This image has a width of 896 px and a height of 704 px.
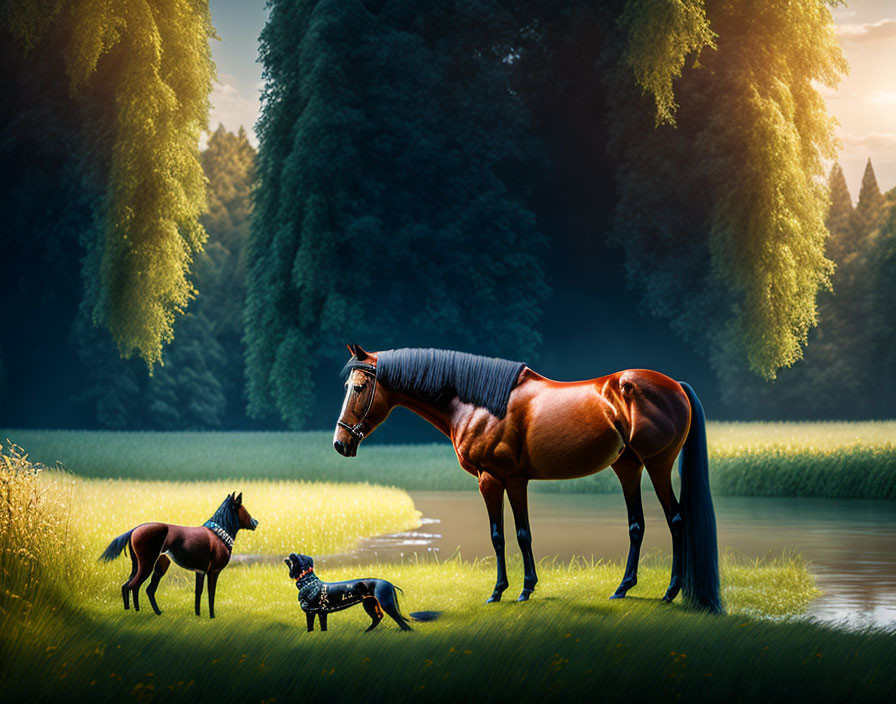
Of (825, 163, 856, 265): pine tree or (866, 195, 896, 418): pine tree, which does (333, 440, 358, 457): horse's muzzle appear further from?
(825, 163, 856, 265): pine tree

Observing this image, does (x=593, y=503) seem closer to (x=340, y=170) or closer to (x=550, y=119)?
(x=340, y=170)

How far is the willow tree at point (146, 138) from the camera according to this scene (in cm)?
1745

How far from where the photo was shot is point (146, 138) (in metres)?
18.3

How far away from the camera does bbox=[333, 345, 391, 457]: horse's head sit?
21.4ft

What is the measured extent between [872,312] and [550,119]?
18506 mm

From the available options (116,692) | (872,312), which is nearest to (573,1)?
(872,312)

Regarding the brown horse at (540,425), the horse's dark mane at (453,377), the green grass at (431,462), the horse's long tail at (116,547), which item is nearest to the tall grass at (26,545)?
the horse's long tail at (116,547)

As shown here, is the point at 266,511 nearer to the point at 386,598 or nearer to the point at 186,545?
the point at 186,545

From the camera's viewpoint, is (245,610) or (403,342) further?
(403,342)

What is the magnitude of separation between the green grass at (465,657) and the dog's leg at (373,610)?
68mm

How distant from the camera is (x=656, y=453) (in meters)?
6.79

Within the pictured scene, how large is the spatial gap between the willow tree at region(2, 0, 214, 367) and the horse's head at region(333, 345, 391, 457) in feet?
40.5

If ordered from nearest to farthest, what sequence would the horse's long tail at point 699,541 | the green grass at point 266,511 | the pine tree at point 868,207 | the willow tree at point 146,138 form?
the horse's long tail at point 699,541, the green grass at point 266,511, the willow tree at point 146,138, the pine tree at point 868,207

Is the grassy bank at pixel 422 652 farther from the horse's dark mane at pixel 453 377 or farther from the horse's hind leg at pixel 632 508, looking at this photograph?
the horse's dark mane at pixel 453 377
